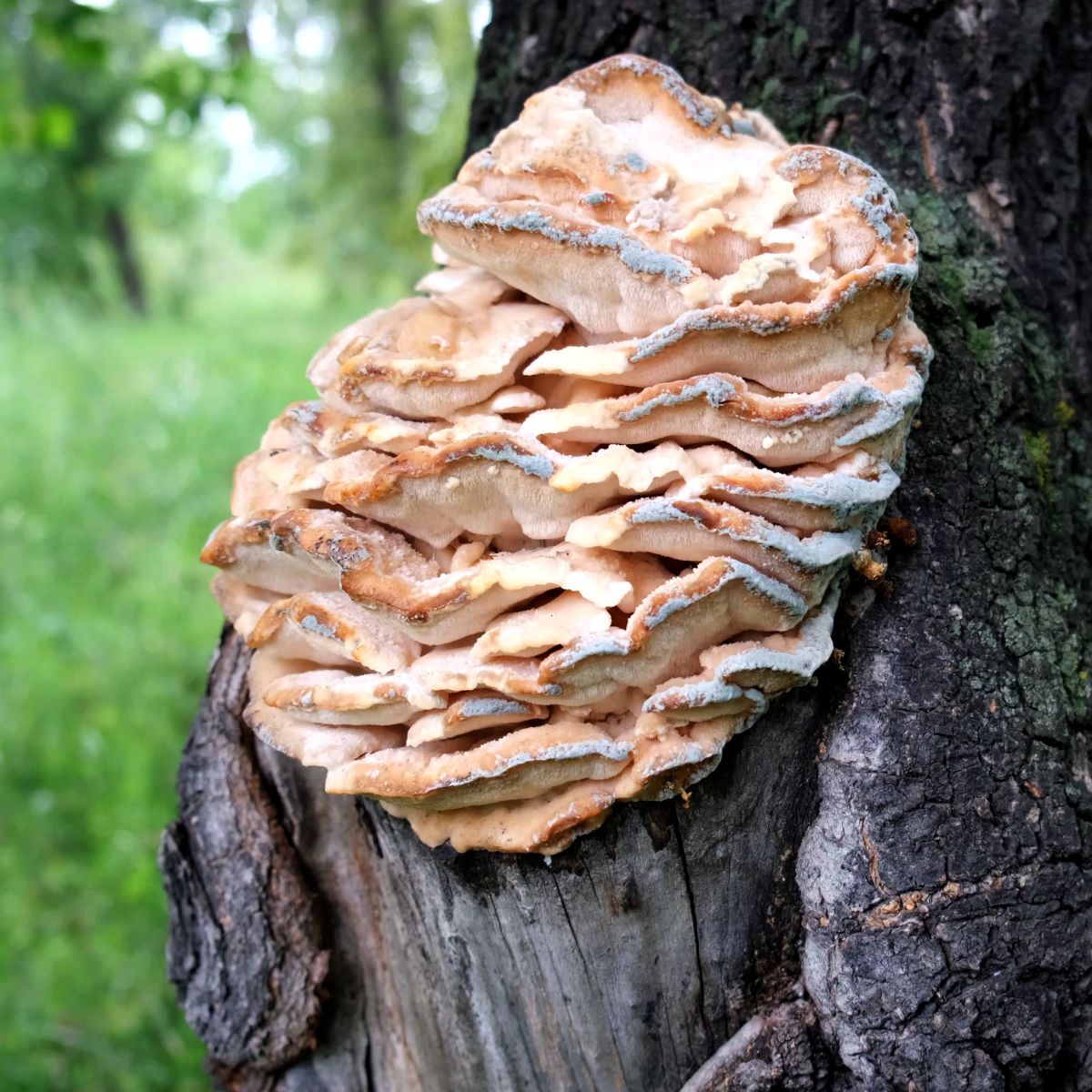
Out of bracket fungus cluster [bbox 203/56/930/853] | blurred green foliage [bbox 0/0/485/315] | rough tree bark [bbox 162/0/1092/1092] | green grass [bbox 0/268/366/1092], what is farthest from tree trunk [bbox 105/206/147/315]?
bracket fungus cluster [bbox 203/56/930/853]

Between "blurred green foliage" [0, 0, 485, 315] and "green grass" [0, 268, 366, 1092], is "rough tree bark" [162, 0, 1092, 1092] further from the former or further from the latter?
"blurred green foliage" [0, 0, 485, 315]

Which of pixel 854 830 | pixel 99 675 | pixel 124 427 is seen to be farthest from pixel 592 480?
pixel 124 427

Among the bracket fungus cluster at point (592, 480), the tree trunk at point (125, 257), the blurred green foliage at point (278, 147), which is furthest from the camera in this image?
the tree trunk at point (125, 257)

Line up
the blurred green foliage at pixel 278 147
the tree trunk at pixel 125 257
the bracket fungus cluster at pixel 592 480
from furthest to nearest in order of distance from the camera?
1. the tree trunk at pixel 125 257
2. the blurred green foliage at pixel 278 147
3. the bracket fungus cluster at pixel 592 480

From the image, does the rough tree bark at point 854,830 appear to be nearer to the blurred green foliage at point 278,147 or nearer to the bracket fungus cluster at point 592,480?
the bracket fungus cluster at point 592,480

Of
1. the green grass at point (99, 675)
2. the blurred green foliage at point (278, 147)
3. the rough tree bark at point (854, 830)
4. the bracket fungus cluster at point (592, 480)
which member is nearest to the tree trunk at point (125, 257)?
the blurred green foliage at point (278, 147)

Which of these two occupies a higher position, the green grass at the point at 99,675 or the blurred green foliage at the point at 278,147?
the blurred green foliage at the point at 278,147

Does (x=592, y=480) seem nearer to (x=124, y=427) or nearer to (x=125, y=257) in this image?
(x=124, y=427)
